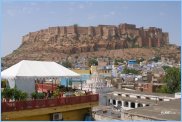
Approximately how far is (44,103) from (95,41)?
9815 centimetres

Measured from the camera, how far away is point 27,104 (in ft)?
27.1

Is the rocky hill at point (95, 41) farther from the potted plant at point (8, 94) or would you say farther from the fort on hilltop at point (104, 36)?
the potted plant at point (8, 94)

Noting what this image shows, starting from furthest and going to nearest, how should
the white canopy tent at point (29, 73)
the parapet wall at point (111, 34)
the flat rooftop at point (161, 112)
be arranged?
the parapet wall at point (111, 34) → the flat rooftop at point (161, 112) → the white canopy tent at point (29, 73)

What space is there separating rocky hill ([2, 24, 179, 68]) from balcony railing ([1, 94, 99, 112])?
86623 millimetres

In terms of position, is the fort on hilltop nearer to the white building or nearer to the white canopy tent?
the white building

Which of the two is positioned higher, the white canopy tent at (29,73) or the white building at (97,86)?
the white canopy tent at (29,73)

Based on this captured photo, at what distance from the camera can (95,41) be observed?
106500mm

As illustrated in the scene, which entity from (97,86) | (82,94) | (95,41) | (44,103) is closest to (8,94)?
(44,103)

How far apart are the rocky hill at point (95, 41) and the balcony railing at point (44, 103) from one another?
86623 millimetres

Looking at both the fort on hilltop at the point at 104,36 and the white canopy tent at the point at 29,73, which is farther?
the fort on hilltop at the point at 104,36

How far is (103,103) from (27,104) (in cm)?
1767

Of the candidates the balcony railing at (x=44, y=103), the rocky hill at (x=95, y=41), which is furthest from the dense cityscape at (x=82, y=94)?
the rocky hill at (x=95, y=41)

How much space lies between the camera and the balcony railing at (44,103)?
794 cm

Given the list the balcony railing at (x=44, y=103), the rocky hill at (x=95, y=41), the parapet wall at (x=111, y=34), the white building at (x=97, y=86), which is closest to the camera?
the balcony railing at (x=44, y=103)
